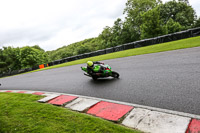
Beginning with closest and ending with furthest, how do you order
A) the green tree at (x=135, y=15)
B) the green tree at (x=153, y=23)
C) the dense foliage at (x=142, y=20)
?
the green tree at (x=153, y=23) → the dense foliage at (x=142, y=20) → the green tree at (x=135, y=15)

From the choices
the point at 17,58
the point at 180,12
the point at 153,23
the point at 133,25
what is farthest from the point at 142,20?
the point at 17,58

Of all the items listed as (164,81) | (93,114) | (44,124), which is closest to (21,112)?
(44,124)

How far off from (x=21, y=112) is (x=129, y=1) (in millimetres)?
53837

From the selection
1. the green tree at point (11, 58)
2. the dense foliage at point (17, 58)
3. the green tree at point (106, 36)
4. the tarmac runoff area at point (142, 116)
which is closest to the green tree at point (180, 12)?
the green tree at point (106, 36)

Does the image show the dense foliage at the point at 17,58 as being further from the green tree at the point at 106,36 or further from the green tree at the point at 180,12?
the green tree at the point at 180,12

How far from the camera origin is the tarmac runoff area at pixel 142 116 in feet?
8.09

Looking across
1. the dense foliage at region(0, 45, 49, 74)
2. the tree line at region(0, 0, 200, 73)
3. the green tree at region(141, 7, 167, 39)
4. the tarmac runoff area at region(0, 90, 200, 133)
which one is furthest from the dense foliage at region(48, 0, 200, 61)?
the tarmac runoff area at region(0, 90, 200, 133)

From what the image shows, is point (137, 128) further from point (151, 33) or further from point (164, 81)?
point (151, 33)

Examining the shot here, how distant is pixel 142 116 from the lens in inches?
118

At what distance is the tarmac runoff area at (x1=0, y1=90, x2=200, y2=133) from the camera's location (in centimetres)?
247

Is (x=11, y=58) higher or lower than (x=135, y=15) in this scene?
lower

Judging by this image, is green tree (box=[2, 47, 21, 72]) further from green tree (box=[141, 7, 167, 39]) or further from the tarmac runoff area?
the tarmac runoff area

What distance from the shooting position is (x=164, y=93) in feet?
13.2

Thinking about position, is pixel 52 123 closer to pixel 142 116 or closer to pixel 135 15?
pixel 142 116
